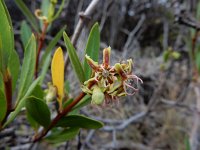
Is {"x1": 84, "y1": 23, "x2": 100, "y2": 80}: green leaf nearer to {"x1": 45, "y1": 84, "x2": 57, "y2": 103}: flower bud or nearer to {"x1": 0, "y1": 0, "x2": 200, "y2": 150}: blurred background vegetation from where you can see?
{"x1": 45, "y1": 84, "x2": 57, "y2": 103}: flower bud

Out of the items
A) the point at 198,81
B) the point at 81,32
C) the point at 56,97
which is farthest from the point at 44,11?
the point at 198,81

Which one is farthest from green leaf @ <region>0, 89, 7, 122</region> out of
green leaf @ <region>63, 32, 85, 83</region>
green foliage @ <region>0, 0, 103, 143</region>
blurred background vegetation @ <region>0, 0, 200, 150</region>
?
blurred background vegetation @ <region>0, 0, 200, 150</region>

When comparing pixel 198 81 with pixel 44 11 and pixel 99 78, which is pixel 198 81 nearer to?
pixel 44 11

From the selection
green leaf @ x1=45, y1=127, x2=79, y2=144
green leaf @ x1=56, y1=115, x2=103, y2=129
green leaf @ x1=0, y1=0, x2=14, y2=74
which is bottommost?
green leaf @ x1=45, y1=127, x2=79, y2=144

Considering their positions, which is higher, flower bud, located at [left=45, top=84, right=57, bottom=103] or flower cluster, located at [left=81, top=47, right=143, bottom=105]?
flower cluster, located at [left=81, top=47, right=143, bottom=105]

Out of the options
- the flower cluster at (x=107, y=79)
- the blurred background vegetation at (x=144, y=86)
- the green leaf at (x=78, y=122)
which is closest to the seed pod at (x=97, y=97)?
the flower cluster at (x=107, y=79)

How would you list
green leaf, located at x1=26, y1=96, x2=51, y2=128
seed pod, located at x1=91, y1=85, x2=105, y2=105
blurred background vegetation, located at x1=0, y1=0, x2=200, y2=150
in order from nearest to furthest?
seed pod, located at x1=91, y1=85, x2=105, y2=105 → green leaf, located at x1=26, y1=96, x2=51, y2=128 → blurred background vegetation, located at x1=0, y1=0, x2=200, y2=150

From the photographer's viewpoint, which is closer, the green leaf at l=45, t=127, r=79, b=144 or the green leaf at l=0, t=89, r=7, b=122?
the green leaf at l=0, t=89, r=7, b=122
